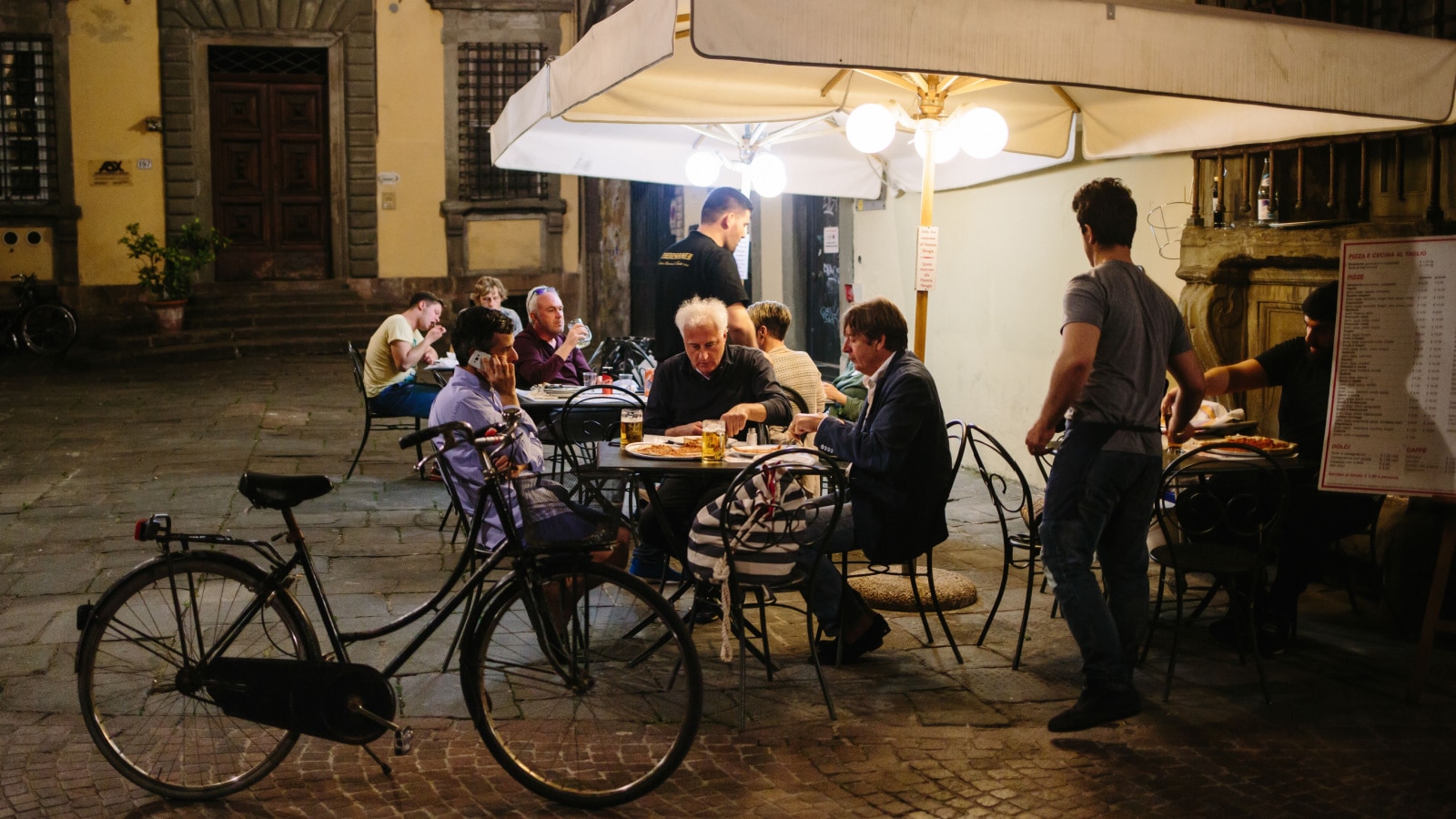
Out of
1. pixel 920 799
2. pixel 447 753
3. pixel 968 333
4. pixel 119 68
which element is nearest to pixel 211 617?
pixel 447 753

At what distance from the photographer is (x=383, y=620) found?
559 cm

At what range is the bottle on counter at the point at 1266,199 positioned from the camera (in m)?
6.58

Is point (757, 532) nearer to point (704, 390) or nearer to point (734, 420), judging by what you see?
point (734, 420)

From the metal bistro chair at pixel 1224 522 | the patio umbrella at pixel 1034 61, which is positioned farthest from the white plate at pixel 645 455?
the metal bistro chair at pixel 1224 522

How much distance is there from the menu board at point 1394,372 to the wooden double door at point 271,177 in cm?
1612

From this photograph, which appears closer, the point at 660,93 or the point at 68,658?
the point at 68,658

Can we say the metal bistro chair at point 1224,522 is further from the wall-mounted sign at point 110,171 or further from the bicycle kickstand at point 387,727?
the wall-mounted sign at point 110,171

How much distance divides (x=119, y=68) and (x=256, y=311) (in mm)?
3604

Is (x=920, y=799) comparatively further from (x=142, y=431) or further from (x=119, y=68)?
(x=119, y=68)

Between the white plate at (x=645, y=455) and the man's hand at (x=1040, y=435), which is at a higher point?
the man's hand at (x=1040, y=435)

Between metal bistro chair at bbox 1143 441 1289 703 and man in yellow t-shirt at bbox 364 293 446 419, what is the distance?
4.64m

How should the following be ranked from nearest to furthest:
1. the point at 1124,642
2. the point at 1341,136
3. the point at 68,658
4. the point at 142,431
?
the point at 1124,642, the point at 68,658, the point at 1341,136, the point at 142,431

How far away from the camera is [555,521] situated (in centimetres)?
384

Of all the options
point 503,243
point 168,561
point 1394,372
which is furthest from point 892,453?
point 503,243
